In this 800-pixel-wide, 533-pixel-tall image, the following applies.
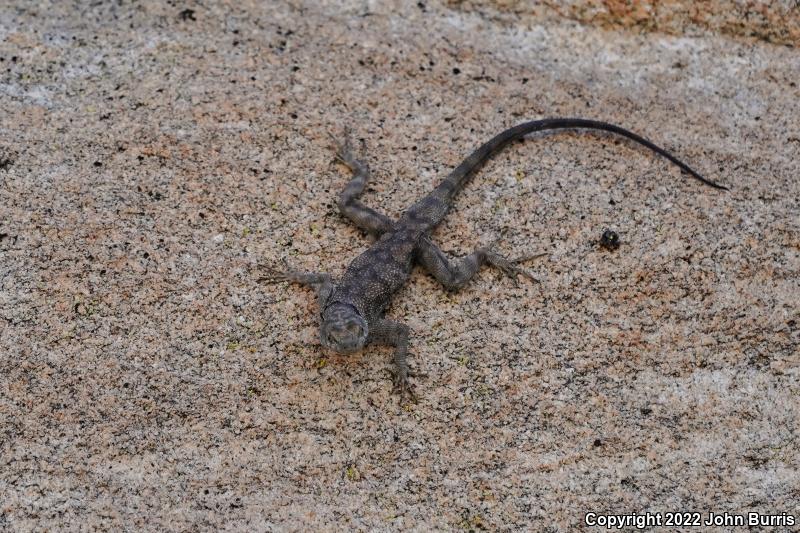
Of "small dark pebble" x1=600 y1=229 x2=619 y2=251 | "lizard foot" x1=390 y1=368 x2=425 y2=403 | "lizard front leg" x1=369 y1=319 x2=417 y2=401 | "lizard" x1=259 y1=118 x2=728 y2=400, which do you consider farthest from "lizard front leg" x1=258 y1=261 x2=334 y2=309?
"small dark pebble" x1=600 y1=229 x2=619 y2=251

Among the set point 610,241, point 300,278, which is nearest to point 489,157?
point 610,241

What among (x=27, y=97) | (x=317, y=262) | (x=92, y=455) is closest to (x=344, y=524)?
(x=92, y=455)

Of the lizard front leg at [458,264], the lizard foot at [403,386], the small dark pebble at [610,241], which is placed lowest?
the lizard foot at [403,386]

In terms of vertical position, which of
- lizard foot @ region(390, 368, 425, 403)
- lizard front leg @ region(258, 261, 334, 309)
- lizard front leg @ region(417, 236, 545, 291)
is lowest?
lizard foot @ region(390, 368, 425, 403)

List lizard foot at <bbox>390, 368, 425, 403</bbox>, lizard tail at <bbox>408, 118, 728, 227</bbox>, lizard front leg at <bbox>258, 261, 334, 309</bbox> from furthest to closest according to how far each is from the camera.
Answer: lizard tail at <bbox>408, 118, 728, 227</bbox> < lizard front leg at <bbox>258, 261, 334, 309</bbox> < lizard foot at <bbox>390, 368, 425, 403</bbox>

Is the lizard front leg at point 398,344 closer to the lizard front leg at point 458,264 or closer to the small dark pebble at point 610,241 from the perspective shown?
the lizard front leg at point 458,264

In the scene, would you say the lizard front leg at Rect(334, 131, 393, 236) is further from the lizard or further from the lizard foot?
the lizard foot

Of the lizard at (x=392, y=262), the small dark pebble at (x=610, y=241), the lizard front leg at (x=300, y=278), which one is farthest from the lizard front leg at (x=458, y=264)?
the lizard front leg at (x=300, y=278)

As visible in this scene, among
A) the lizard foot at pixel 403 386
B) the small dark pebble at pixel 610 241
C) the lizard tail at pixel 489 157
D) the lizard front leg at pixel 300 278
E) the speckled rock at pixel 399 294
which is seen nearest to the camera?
the speckled rock at pixel 399 294
